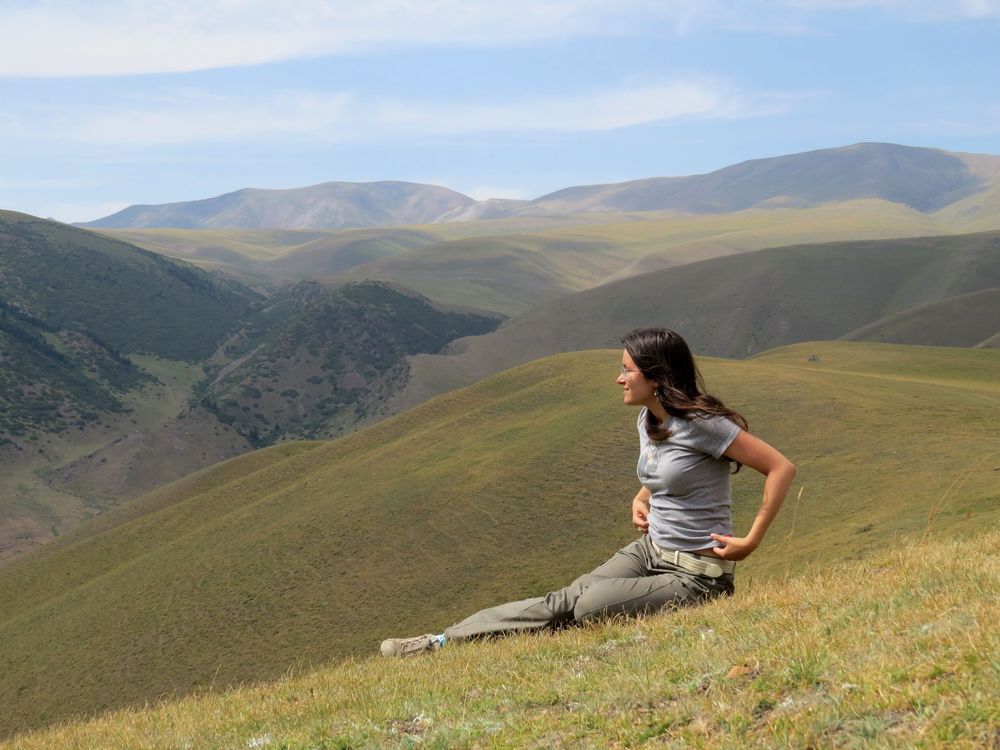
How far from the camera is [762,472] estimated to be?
7.85 metres

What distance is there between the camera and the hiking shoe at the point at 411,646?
9.33m

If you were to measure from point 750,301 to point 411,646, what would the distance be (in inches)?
5678

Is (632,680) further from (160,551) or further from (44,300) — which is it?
(44,300)

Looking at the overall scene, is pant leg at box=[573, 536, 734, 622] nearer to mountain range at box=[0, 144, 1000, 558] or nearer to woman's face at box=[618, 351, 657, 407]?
woman's face at box=[618, 351, 657, 407]

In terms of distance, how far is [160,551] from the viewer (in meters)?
49.0

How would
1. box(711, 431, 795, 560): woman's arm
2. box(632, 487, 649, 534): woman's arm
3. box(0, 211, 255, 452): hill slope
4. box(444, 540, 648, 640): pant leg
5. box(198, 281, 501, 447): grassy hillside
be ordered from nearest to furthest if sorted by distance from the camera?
box(711, 431, 795, 560): woman's arm < box(444, 540, 648, 640): pant leg < box(632, 487, 649, 534): woman's arm < box(198, 281, 501, 447): grassy hillside < box(0, 211, 255, 452): hill slope

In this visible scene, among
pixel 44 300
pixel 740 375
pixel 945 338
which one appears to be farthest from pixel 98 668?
pixel 44 300

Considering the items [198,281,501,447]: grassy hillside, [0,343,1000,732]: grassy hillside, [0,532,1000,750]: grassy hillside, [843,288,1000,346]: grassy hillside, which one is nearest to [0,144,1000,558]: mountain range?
[843,288,1000,346]: grassy hillside

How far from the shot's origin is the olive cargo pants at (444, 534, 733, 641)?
860cm

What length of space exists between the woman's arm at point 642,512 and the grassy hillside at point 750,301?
388ft

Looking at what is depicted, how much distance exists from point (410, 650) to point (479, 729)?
→ 357 cm

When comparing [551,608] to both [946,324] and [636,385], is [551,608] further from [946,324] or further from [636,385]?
[946,324]

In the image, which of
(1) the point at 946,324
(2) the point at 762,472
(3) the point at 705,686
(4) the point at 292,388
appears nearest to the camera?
(3) the point at 705,686

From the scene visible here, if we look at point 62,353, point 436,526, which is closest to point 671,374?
point 436,526
